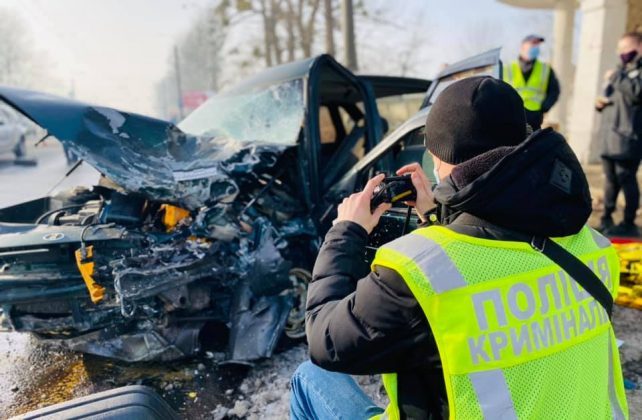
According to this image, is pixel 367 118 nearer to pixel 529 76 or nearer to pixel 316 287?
pixel 529 76

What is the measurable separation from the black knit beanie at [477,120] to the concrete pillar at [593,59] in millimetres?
9489

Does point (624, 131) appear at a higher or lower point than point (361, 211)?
lower

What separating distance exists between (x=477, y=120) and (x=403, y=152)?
7.68 feet

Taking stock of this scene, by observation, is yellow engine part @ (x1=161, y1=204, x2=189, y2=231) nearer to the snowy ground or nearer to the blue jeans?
the snowy ground

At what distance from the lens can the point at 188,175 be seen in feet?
9.30

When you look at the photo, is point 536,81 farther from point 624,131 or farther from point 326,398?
point 326,398

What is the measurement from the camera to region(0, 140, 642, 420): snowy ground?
2.49m

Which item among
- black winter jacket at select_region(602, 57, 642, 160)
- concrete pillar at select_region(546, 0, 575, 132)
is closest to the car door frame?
black winter jacket at select_region(602, 57, 642, 160)

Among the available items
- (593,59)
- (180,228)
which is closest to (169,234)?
(180,228)

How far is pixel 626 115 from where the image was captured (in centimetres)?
468

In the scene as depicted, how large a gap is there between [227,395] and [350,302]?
5.82ft

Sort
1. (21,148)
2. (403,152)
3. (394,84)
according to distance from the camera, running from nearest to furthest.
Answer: (403,152), (394,84), (21,148)

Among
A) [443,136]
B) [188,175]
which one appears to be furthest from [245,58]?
[443,136]

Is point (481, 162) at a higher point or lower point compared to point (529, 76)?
higher
